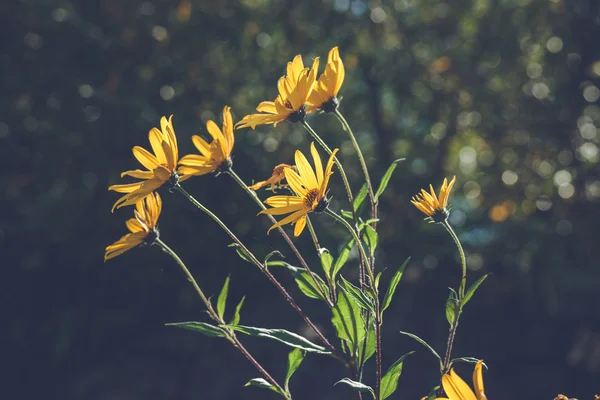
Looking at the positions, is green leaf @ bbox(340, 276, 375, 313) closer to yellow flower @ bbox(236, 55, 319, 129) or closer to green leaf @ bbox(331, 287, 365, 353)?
green leaf @ bbox(331, 287, 365, 353)

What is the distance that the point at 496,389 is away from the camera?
2059mm

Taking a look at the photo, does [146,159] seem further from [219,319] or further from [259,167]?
[259,167]

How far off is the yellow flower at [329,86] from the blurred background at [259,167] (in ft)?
4.85

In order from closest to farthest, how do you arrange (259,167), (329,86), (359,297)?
1. (359,297)
2. (329,86)
3. (259,167)

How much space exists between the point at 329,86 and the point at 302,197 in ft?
0.50

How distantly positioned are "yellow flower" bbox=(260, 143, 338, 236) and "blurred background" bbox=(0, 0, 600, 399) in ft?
5.03

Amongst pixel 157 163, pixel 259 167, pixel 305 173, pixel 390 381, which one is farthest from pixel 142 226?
pixel 259 167

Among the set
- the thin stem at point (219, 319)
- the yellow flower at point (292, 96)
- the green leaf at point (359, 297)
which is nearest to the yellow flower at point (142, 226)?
the thin stem at point (219, 319)

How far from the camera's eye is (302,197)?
0.67 metres

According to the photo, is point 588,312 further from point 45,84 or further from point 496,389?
point 45,84

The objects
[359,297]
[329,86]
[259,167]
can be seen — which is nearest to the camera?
[359,297]

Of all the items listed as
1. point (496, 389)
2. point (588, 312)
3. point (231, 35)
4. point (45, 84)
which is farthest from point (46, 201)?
point (588, 312)

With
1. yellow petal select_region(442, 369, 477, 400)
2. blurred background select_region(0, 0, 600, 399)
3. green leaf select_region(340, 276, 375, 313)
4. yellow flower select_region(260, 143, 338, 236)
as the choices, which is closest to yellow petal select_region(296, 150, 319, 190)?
yellow flower select_region(260, 143, 338, 236)

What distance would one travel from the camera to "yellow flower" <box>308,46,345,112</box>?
0.73 meters
